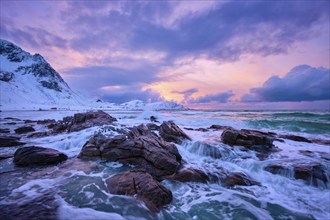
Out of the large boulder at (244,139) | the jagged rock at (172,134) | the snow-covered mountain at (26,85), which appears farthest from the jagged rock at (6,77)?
the large boulder at (244,139)

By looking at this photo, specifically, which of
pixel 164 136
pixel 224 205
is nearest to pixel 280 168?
pixel 224 205

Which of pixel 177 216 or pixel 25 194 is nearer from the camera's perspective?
pixel 177 216

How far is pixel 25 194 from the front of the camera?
5.51m

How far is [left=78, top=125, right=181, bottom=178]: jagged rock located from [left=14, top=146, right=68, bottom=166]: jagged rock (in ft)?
3.72

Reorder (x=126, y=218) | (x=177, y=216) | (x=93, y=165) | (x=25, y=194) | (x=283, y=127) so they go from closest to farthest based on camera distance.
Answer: (x=126, y=218)
(x=177, y=216)
(x=25, y=194)
(x=93, y=165)
(x=283, y=127)

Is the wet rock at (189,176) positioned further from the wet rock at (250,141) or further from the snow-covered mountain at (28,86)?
the snow-covered mountain at (28,86)

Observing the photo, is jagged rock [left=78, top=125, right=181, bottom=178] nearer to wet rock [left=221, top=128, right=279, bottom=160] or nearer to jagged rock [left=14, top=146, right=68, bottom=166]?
jagged rock [left=14, top=146, right=68, bottom=166]

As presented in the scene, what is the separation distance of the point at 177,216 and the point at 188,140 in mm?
7300

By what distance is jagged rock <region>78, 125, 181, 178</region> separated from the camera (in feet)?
25.6

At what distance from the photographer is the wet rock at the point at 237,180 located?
7290mm

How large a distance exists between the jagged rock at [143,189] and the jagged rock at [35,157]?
3963 millimetres

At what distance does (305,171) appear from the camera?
7.80 m

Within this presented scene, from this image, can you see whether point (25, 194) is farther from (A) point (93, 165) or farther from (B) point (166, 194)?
(B) point (166, 194)

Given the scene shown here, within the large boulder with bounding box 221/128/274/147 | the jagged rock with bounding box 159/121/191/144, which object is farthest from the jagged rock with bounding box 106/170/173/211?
the large boulder with bounding box 221/128/274/147
